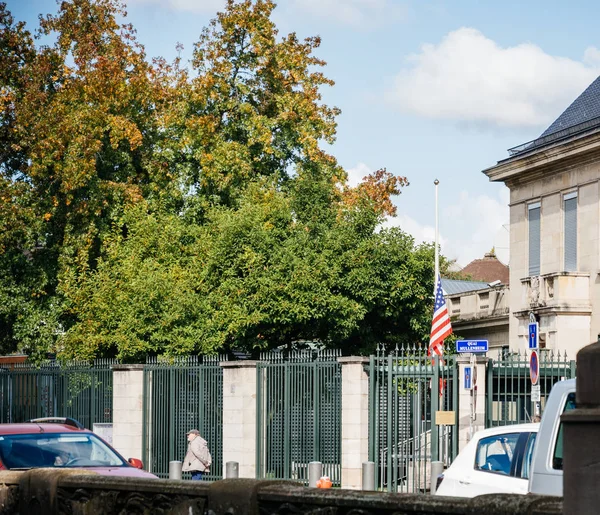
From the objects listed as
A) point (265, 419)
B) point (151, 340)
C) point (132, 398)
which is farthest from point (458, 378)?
point (151, 340)

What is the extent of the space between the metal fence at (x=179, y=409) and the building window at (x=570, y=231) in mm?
13708

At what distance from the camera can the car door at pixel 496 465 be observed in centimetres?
1184

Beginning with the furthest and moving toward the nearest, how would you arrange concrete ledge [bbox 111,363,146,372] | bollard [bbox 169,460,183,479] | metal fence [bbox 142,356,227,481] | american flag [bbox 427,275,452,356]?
american flag [bbox 427,275,452,356], concrete ledge [bbox 111,363,146,372], metal fence [bbox 142,356,227,481], bollard [bbox 169,460,183,479]

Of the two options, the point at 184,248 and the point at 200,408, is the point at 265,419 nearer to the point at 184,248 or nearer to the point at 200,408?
the point at 200,408

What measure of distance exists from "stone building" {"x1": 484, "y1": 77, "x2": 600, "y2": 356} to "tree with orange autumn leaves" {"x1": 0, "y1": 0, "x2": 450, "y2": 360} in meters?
3.32

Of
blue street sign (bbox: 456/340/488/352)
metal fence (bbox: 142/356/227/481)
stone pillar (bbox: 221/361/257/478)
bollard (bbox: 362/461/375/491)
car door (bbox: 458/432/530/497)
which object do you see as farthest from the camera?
metal fence (bbox: 142/356/227/481)

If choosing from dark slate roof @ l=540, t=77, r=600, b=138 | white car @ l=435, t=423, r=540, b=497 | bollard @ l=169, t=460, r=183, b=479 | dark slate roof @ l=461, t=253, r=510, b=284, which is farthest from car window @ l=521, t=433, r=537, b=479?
dark slate roof @ l=461, t=253, r=510, b=284

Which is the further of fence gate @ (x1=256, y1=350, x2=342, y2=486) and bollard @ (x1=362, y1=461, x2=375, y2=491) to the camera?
fence gate @ (x1=256, y1=350, x2=342, y2=486)

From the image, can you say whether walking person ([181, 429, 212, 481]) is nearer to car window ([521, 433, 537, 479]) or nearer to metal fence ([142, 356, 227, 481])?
metal fence ([142, 356, 227, 481])

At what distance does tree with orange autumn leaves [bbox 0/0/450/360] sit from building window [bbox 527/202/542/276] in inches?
134

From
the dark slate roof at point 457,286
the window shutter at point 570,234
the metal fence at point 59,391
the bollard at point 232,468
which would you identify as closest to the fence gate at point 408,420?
the bollard at point 232,468

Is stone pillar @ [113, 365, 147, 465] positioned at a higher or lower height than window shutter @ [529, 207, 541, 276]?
lower

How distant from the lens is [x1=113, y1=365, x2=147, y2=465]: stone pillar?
28.4m

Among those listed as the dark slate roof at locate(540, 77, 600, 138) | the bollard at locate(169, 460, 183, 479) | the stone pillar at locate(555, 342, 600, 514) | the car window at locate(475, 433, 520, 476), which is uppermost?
the dark slate roof at locate(540, 77, 600, 138)
